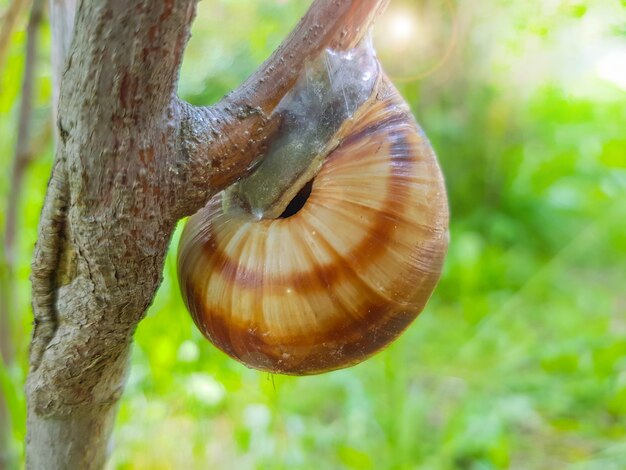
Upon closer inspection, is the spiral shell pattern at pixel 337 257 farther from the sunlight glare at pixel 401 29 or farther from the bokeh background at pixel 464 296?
the sunlight glare at pixel 401 29

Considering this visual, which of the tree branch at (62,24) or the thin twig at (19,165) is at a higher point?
the tree branch at (62,24)

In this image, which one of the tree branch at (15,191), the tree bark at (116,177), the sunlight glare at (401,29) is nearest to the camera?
the tree bark at (116,177)

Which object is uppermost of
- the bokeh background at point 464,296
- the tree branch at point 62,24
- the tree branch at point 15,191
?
the tree branch at point 62,24

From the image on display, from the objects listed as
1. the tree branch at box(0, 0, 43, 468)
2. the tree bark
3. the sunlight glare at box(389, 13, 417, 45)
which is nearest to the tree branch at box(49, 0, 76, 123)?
the tree bark

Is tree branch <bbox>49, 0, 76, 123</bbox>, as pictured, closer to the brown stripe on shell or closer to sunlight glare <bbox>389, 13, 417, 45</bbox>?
the brown stripe on shell

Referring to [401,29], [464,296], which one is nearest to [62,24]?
[401,29]

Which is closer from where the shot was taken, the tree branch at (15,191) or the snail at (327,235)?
the snail at (327,235)

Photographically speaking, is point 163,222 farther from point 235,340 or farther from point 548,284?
point 548,284

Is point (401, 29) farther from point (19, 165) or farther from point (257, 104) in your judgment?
point (257, 104)

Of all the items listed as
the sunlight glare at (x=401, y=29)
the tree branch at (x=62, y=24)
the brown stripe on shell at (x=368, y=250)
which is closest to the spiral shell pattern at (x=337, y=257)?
the brown stripe on shell at (x=368, y=250)
